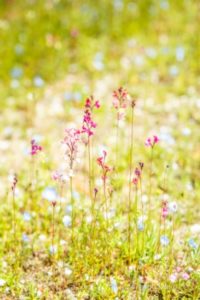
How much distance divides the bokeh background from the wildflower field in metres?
0.01

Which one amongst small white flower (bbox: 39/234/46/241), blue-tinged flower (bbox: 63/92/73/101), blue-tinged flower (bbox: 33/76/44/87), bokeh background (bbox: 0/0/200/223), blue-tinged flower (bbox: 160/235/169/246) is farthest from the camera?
blue-tinged flower (bbox: 33/76/44/87)

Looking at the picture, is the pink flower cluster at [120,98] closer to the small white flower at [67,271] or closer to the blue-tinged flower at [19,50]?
the small white flower at [67,271]

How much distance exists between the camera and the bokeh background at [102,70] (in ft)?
17.9

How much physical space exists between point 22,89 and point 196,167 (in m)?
2.40

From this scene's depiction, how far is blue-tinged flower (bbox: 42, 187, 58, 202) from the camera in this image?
14.0 feet

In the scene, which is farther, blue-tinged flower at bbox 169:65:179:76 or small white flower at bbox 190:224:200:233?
blue-tinged flower at bbox 169:65:179:76

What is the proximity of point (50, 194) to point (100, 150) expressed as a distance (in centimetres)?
90

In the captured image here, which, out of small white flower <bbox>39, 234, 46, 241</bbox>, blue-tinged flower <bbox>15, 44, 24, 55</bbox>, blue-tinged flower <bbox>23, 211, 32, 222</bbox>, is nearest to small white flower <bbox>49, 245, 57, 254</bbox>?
small white flower <bbox>39, 234, 46, 241</bbox>

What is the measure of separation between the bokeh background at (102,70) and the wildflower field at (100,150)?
0.01m

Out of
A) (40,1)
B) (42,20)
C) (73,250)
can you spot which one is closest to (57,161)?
(73,250)

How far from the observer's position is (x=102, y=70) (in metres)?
6.75

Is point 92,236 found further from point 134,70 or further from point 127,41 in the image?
point 127,41

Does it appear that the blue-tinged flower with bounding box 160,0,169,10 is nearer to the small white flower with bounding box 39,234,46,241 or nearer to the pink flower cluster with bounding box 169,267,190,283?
the small white flower with bounding box 39,234,46,241

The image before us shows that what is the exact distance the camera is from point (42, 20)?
7.77 metres
